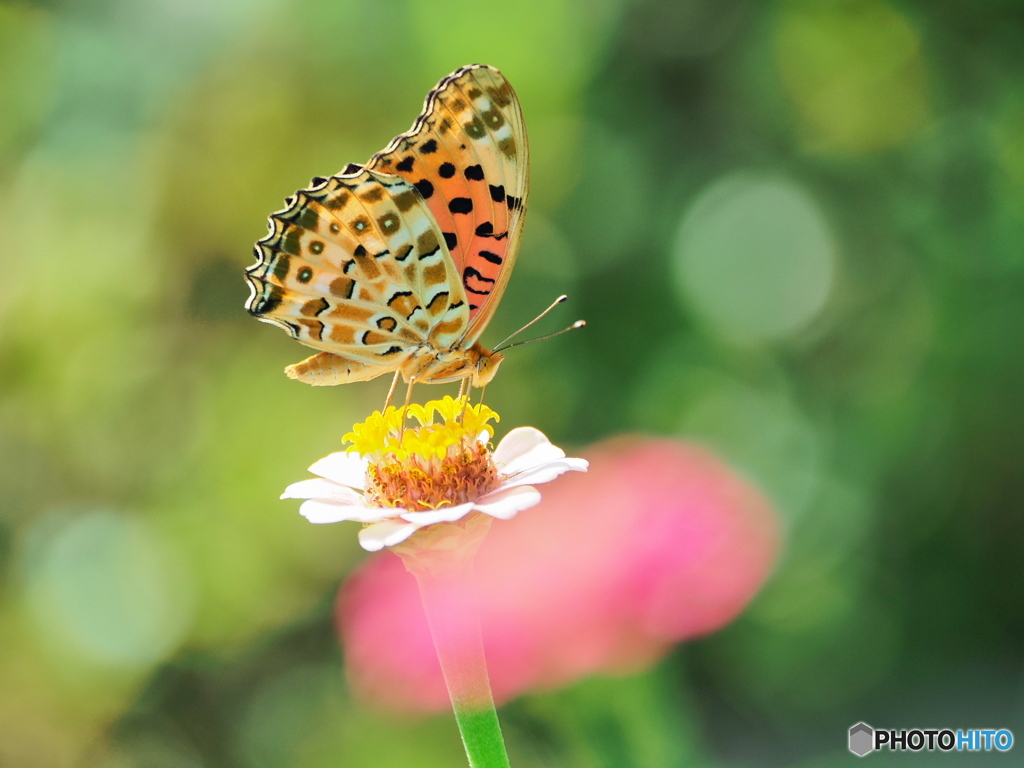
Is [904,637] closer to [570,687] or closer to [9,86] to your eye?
[570,687]

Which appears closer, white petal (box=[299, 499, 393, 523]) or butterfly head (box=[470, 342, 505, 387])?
white petal (box=[299, 499, 393, 523])

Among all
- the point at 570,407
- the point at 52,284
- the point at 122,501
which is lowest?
the point at 122,501

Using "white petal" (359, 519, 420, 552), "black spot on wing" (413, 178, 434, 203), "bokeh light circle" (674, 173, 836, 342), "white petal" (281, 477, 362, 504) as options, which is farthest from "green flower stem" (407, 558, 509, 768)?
"bokeh light circle" (674, 173, 836, 342)

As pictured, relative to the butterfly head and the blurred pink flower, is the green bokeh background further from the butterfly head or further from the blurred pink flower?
the butterfly head

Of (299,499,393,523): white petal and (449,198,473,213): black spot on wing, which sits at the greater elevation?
(449,198,473,213): black spot on wing

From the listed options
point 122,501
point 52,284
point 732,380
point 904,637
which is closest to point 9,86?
point 52,284

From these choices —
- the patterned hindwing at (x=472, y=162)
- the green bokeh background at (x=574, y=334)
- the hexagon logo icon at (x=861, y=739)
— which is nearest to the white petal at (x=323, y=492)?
the patterned hindwing at (x=472, y=162)
